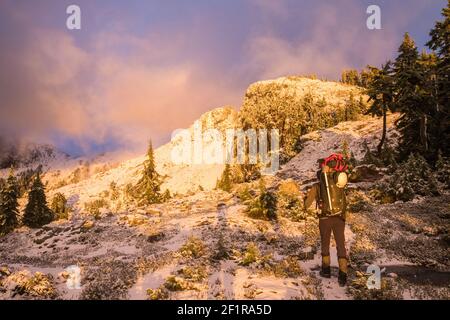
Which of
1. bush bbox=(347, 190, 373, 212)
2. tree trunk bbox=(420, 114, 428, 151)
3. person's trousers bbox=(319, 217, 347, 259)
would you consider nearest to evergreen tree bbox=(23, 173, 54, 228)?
bush bbox=(347, 190, 373, 212)

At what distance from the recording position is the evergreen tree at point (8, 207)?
115 feet

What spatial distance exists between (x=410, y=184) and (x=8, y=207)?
115ft

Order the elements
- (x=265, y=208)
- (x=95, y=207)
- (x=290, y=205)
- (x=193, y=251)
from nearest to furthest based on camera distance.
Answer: (x=193, y=251) < (x=265, y=208) < (x=290, y=205) < (x=95, y=207)

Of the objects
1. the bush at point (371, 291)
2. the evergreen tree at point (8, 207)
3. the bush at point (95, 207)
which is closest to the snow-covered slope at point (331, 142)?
the bush at point (95, 207)

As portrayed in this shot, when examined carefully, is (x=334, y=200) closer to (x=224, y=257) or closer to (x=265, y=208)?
(x=224, y=257)

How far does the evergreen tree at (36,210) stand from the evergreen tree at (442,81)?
36.2 meters

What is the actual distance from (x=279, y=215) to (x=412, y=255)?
10.4m

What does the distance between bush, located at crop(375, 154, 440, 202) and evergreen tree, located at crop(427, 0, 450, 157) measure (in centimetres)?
372

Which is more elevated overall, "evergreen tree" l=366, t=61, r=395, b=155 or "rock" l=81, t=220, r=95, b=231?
"evergreen tree" l=366, t=61, r=395, b=155

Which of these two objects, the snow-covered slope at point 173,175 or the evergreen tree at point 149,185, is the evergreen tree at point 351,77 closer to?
the snow-covered slope at point 173,175

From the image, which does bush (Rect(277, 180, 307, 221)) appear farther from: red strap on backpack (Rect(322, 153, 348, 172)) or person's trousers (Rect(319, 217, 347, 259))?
red strap on backpack (Rect(322, 153, 348, 172))
